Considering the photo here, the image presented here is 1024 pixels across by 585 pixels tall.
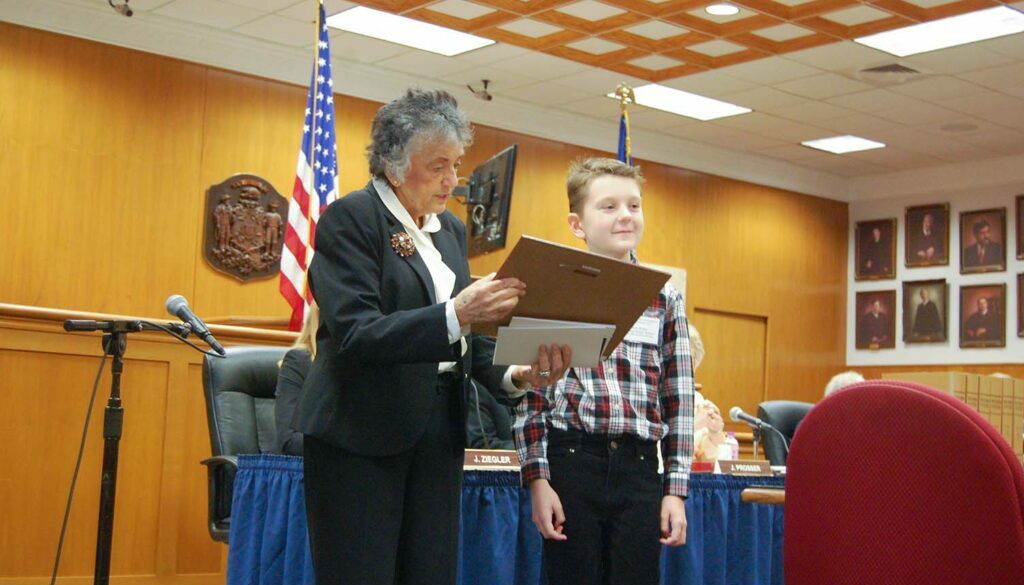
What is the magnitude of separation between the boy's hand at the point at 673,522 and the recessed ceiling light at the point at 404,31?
23.2 ft

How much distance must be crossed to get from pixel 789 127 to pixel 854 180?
8.87 ft

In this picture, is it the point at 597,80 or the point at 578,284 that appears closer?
the point at 578,284

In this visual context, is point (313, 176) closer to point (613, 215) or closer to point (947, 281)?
point (613, 215)

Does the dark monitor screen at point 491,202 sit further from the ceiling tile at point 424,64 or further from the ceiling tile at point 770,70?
the ceiling tile at point 770,70

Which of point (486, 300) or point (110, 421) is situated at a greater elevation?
point (486, 300)

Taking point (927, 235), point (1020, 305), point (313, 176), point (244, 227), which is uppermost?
point (927, 235)

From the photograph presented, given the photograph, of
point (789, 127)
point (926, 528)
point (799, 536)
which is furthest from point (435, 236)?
point (789, 127)

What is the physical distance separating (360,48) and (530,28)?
163cm

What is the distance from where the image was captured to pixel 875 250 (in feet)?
48.3

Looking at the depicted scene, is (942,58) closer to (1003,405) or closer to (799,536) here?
(1003,405)

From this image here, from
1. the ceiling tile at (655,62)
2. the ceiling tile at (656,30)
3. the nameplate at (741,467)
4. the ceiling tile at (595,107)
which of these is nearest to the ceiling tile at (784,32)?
the ceiling tile at (656,30)

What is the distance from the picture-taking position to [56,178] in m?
9.33

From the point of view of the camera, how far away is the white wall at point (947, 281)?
43.9 feet

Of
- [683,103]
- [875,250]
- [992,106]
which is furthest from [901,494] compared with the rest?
[875,250]
